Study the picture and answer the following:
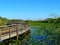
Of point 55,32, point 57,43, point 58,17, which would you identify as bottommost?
point 57,43

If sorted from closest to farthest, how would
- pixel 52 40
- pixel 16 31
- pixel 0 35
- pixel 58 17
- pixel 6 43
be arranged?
pixel 58 17 → pixel 52 40 → pixel 0 35 → pixel 6 43 → pixel 16 31

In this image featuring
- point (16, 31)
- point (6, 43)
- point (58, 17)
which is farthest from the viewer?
point (16, 31)

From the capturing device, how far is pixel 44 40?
9.31 m

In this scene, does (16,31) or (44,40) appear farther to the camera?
(16,31)

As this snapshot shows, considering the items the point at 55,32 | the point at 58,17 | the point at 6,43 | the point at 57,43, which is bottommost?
the point at 6,43

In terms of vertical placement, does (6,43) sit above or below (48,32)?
below

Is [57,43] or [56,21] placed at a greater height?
[56,21]

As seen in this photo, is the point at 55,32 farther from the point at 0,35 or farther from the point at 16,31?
the point at 16,31

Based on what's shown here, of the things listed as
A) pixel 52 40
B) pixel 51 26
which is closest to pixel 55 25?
pixel 51 26

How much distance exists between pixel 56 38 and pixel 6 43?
11578 mm

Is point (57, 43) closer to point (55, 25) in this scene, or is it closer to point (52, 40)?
point (52, 40)

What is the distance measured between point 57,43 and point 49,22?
3.68 ft

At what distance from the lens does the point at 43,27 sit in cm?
874

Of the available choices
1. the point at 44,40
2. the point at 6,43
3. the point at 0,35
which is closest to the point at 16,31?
the point at 6,43
